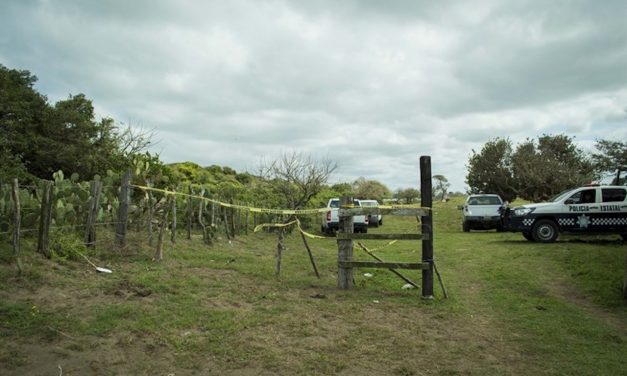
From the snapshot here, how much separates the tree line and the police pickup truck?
11.4 meters

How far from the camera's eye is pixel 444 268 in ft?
33.9

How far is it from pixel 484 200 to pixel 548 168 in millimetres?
10054

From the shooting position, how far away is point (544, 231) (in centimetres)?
1419

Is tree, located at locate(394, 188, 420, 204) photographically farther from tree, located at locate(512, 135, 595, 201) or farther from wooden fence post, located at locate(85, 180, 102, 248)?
wooden fence post, located at locate(85, 180, 102, 248)

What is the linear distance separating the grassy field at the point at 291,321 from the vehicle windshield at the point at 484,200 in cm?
1111

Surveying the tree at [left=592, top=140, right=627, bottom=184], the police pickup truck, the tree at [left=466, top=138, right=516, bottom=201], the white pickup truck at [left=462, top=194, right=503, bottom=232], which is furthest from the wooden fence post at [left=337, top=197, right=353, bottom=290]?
the tree at [left=466, top=138, right=516, bottom=201]

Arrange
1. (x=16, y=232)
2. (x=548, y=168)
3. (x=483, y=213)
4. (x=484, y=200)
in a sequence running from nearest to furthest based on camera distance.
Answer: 1. (x=16, y=232)
2. (x=483, y=213)
3. (x=484, y=200)
4. (x=548, y=168)

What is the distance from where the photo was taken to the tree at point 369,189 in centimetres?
4464

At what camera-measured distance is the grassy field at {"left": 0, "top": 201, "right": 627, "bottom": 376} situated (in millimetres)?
4488

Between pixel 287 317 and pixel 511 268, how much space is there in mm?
6277

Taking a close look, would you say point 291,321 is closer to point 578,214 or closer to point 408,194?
point 578,214

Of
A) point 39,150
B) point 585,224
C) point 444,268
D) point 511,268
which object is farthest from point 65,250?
point 585,224

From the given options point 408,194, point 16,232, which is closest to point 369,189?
point 408,194

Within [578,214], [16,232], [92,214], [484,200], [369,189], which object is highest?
[369,189]
